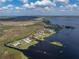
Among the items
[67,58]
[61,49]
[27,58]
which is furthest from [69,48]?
[27,58]

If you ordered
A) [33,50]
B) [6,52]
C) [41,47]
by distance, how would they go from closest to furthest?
[6,52]
[33,50]
[41,47]

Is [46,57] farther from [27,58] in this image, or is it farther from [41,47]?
[41,47]

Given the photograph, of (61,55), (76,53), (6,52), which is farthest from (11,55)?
(76,53)

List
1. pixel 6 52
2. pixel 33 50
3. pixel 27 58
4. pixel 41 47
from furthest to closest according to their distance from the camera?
pixel 41 47 < pixel 33 50 < pixel 6 52 < pixel 27 58

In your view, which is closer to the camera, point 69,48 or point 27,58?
point 27,58

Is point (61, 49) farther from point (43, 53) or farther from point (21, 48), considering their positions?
point (21, 48)

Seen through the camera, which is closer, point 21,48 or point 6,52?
point 6,52

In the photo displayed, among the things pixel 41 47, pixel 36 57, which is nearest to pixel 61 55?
pixel 36 57

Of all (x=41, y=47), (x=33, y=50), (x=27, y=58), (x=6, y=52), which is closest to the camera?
(x=27, y=58)
